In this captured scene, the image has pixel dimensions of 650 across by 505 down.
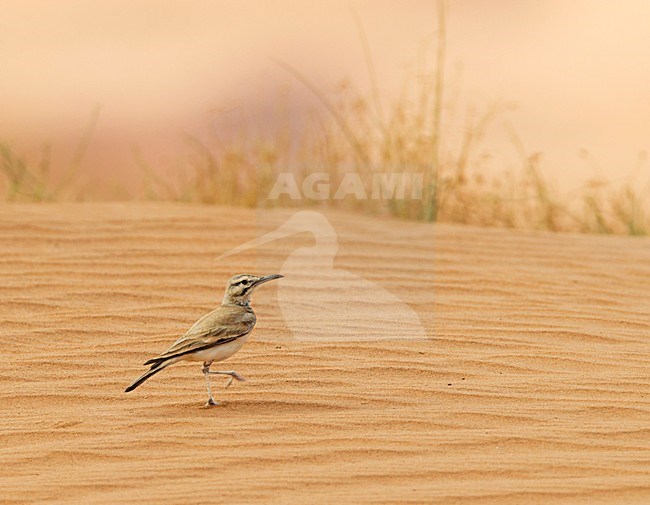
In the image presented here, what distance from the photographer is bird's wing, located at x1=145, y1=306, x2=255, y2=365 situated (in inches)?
176

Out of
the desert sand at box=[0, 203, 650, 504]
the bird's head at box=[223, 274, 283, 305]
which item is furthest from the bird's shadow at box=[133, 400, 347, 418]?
the bird's head at box=[223, 274, 283, 305]

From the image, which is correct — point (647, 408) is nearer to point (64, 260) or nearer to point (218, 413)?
point (218, 413)

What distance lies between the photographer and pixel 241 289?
16.0 feet

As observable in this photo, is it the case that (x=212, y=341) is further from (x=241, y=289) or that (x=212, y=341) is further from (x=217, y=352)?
(x=241, y=289)

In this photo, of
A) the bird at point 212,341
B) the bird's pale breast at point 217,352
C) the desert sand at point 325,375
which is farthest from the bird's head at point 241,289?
the desert sand at point 325,375

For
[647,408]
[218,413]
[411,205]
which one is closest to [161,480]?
[218,413]

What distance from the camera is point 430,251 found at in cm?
795

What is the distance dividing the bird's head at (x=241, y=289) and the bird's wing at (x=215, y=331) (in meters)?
0.12

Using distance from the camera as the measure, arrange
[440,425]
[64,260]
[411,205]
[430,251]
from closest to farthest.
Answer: [440,425] < [64,260] < [430,251] < [411,205]

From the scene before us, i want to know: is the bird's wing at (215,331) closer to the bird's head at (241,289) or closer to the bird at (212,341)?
the bird at (212,341)

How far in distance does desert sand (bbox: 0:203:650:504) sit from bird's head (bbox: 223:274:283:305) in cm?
44

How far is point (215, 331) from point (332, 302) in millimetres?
2157

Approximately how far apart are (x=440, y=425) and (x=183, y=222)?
4.33 meters

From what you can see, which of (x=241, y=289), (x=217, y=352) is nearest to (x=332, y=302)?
(x=241, y=289)
